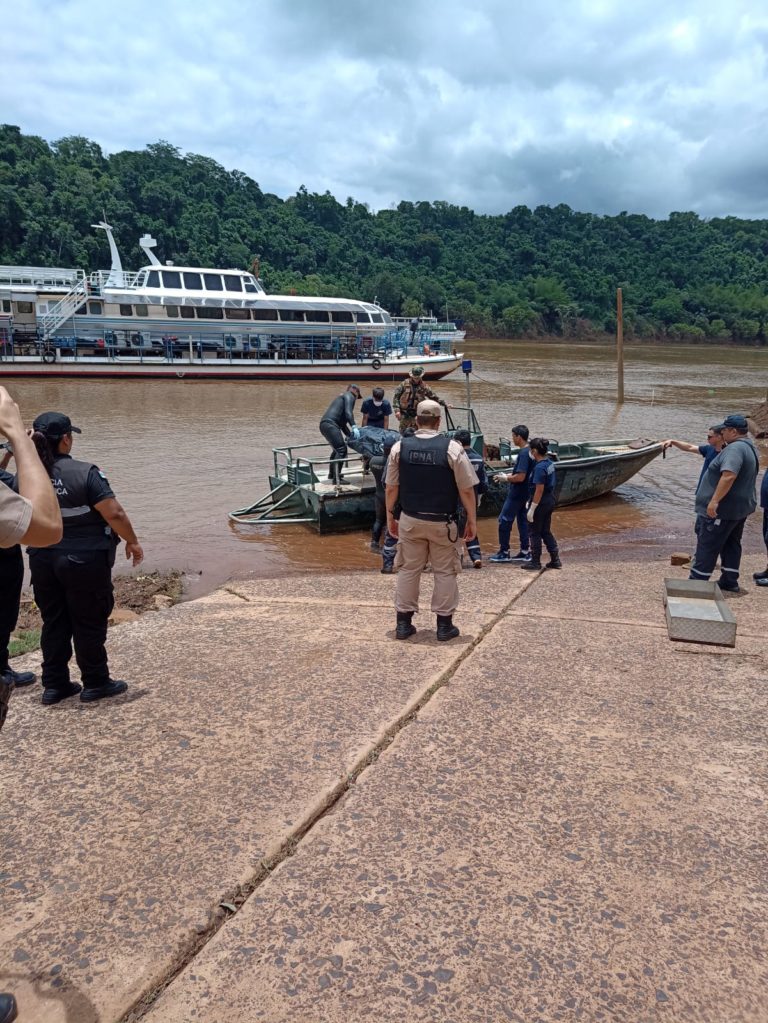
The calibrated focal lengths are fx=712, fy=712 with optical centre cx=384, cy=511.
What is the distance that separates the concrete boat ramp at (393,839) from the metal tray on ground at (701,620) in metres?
0.17

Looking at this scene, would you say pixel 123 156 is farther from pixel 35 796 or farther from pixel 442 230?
pixel 35 796

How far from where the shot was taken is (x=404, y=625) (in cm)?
472

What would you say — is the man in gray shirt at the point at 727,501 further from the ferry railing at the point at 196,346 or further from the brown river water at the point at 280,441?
the ferry railing at the point at 196,346

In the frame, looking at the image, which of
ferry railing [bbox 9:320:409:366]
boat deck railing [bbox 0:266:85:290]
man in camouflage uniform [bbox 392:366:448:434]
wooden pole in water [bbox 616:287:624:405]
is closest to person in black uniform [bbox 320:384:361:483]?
man in camouflage uniform [bbox 392:366:448:434]

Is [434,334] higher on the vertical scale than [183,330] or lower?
lower

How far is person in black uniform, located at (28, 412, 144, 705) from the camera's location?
347 cm

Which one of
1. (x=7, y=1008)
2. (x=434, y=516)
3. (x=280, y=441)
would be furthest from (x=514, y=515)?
(x=280, y=441)

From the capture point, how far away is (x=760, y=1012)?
6.35ft

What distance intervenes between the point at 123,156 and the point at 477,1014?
10544cm

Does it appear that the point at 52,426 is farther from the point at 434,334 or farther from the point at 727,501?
the point at 434,334

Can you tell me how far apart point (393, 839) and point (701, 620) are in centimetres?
291

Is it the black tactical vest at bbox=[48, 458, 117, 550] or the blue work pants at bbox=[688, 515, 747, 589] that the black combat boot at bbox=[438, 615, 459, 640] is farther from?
the blue work pants at bbox=[688, 515, 747, 589]

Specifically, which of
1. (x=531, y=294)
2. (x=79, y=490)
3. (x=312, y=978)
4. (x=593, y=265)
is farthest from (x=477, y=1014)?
(x=593, y=265)

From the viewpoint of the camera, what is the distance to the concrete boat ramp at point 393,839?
6.59 ft
